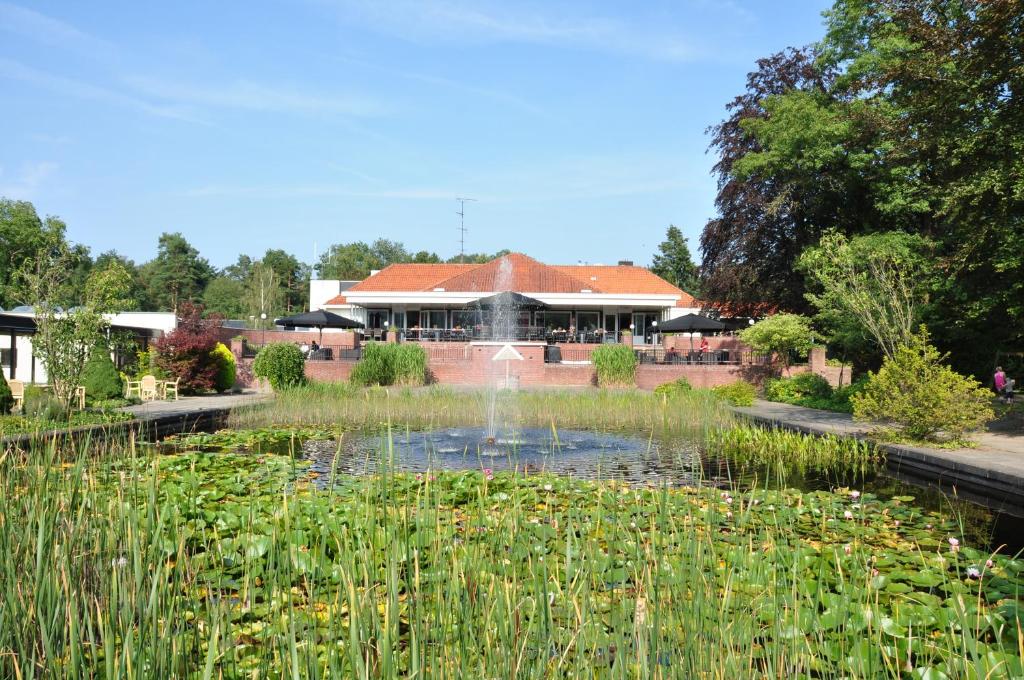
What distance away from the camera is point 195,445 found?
8.78m

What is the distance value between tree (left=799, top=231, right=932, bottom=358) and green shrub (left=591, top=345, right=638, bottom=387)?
193 inches

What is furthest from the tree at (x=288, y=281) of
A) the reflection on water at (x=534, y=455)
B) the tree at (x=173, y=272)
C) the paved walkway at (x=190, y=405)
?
the reflection on water at (x=534, y=455)

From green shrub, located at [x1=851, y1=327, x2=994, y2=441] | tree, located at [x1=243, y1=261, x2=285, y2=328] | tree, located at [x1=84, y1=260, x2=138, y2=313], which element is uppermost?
tree, located at [x1=243, y1=261, x2=285, y2=328]

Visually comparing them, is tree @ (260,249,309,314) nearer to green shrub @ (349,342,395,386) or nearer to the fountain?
the fountain

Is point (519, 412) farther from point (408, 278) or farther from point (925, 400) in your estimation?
point (408, 278)

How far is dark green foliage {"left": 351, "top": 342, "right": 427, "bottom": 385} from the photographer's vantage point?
1916 cm

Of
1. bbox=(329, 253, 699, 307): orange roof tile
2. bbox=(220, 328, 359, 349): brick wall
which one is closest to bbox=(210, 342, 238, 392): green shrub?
bbox=(220, 328, 359, 349): brick wall

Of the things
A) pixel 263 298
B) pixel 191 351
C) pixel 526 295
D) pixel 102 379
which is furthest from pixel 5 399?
pixel 263 298

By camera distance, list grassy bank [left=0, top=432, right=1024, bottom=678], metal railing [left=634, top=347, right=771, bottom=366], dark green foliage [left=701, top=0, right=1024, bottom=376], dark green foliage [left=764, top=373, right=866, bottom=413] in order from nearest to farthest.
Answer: grassy bank [left=0, top=432, right=1024, bottom=678] → dark green foliage [left=701, top=0, right=1024, bottom=376] → dark green foliage [left=764, top=373, right=866, bottom=413] → metal railing [left=634, top=347, right=771, bottom=366]

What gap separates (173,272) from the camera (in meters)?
59.6

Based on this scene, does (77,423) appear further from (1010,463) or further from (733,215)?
(733,215)

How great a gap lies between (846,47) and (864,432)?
539 inches

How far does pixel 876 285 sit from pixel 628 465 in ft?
32.4

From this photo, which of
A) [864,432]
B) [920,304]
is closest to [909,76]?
[864,432]
